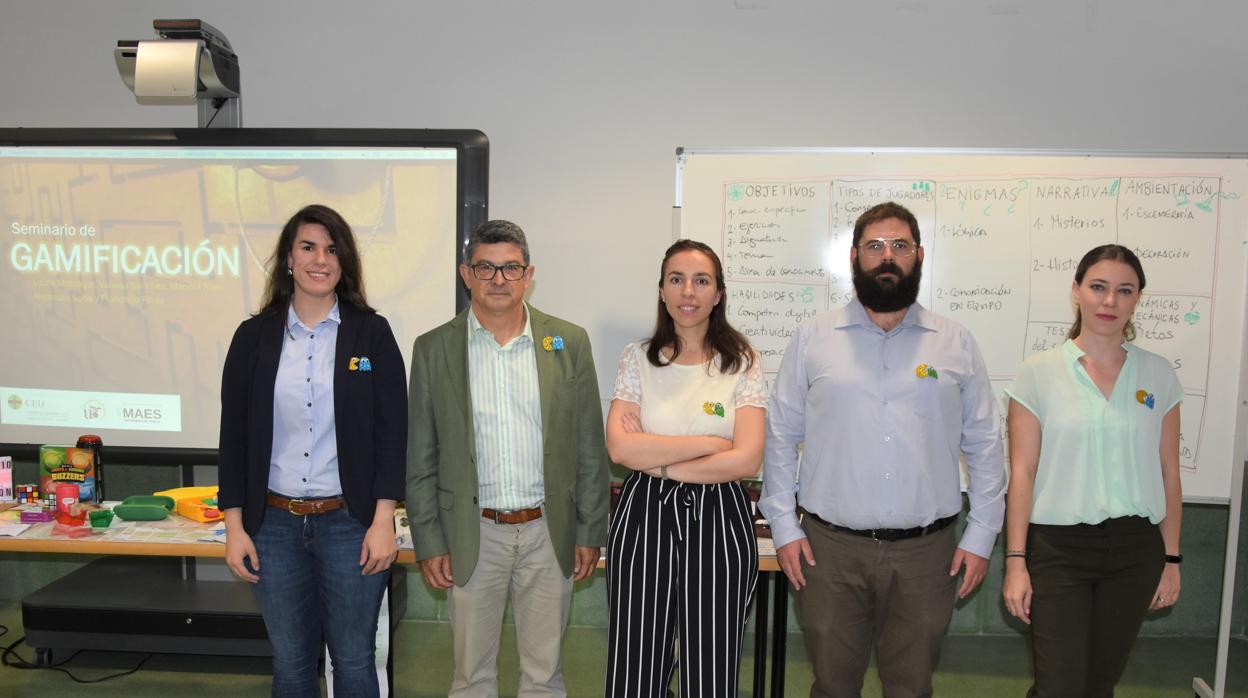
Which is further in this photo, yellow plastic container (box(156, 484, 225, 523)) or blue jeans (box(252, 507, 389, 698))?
yellow plastic container (box(156, 484, 225, 523))

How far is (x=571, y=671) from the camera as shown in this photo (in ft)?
10.0

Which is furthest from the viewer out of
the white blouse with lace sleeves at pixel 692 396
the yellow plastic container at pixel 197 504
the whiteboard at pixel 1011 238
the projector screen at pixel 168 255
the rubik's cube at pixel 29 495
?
the projector screen at pixel 168 255

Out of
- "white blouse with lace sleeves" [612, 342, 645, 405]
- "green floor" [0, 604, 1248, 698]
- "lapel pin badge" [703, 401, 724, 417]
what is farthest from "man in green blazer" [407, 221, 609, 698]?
"green floor" [0, 604, 1248, 698]

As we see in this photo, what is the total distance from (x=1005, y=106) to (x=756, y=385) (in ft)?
6.44

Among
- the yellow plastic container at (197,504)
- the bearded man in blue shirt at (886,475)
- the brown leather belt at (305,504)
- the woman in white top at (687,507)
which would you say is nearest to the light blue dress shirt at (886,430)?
the bearded man in blue shirt at (886,475)

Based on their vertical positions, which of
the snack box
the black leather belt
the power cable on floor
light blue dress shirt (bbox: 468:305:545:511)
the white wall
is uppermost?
the white wall

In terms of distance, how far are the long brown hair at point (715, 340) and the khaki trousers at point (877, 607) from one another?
462mm

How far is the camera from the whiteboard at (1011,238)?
111 inches

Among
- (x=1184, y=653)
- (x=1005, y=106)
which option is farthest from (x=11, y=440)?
(x=1184, y=653)

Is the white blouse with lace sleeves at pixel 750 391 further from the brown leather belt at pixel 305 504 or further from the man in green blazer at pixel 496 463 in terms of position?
the brown leather belt at pixel 305 504

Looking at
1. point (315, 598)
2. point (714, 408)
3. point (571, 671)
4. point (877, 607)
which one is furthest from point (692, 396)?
point (571, 671)

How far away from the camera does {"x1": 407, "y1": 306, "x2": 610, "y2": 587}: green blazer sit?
6.48 feet

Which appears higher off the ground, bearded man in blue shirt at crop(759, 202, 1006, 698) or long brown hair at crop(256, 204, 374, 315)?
long brown hair at crop(256, 204, 374, 315)

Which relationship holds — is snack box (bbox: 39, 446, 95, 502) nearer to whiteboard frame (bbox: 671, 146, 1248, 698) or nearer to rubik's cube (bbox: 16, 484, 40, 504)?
rubik's cube (bbox: 16, 484, 40, 504)
